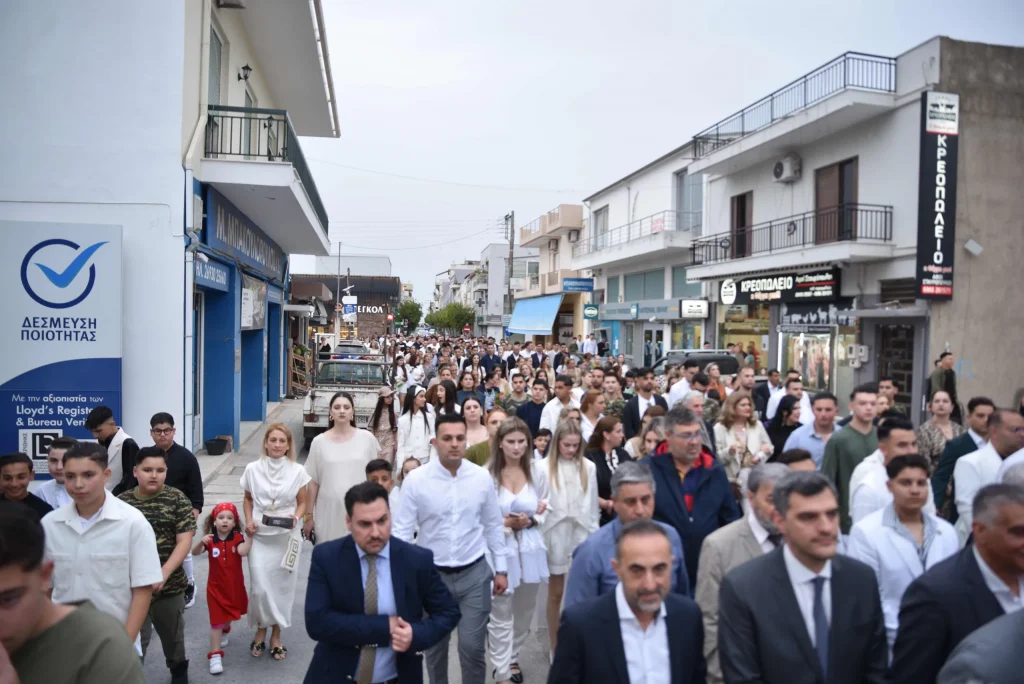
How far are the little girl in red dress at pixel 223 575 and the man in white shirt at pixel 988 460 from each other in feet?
17.1

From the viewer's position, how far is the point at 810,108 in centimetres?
1880

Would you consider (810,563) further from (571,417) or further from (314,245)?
(314,245)

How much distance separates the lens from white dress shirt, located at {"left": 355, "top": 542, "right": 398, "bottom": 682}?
3471mm

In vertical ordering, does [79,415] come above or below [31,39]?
below

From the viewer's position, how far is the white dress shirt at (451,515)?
4.60 meters

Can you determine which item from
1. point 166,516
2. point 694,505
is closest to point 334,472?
point 166,516

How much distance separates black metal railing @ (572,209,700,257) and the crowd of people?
22.4 meters

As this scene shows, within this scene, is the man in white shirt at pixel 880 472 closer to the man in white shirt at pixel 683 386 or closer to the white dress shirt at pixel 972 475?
the white dress shirt at pixel 972 475

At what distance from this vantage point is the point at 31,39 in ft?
33.8

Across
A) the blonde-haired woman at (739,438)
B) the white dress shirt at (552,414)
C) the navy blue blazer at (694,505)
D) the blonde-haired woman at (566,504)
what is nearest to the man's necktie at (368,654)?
the navy blue blazer at (694,505)

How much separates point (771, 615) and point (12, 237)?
34.7 feet

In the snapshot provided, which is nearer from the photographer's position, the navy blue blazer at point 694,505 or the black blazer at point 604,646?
the black blazer at point 604,646

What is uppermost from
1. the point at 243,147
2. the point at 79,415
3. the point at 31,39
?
the point at 31,39

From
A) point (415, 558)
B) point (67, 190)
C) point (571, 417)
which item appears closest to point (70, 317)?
point (67, 190)
